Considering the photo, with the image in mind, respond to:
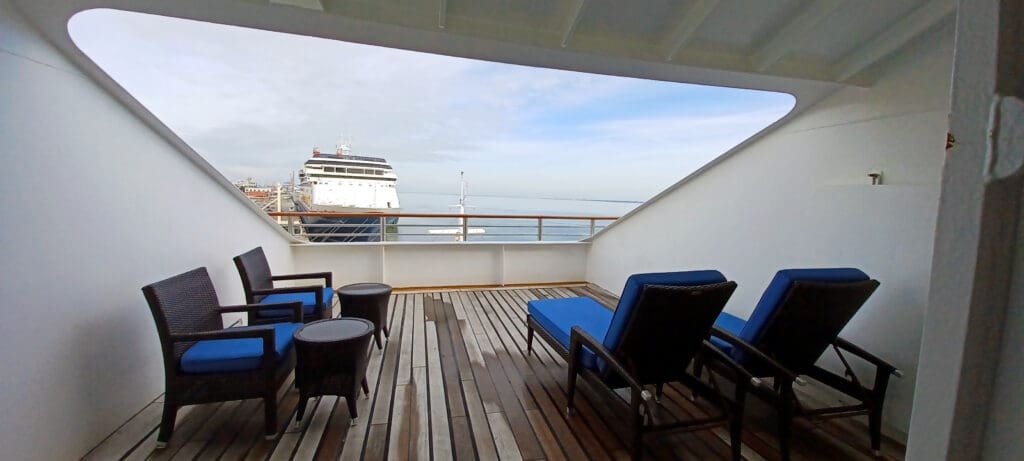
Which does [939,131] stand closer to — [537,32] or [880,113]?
[880,113]

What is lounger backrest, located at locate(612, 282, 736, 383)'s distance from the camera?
184 centimetres

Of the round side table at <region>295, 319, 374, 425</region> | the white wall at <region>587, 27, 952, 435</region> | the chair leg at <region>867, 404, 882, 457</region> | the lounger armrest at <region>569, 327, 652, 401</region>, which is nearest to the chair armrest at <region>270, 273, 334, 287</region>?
the round side table at <region>295, 319, 374, 425</region>

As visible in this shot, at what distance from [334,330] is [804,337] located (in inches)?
104

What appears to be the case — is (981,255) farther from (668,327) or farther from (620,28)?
(620,28)

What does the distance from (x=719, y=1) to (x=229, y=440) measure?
3431 mm

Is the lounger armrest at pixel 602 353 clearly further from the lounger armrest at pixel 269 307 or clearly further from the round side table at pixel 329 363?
the lounger armrest at pixel 269 307

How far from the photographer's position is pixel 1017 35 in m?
0.43

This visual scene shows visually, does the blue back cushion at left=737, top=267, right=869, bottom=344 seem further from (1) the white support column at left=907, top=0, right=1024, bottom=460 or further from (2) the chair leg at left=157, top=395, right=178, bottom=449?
(2) the chair leg at left=157, top=395, right=178, bottom=449

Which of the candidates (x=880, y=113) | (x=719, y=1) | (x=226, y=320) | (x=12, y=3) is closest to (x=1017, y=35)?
(x=719, y=1)

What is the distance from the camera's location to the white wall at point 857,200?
2.11 metres

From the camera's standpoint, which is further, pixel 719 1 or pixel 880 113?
pixel 880 113

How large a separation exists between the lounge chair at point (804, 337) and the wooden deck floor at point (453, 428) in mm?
255

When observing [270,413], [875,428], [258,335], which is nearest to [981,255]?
[875,428]

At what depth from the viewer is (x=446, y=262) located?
5.52m
